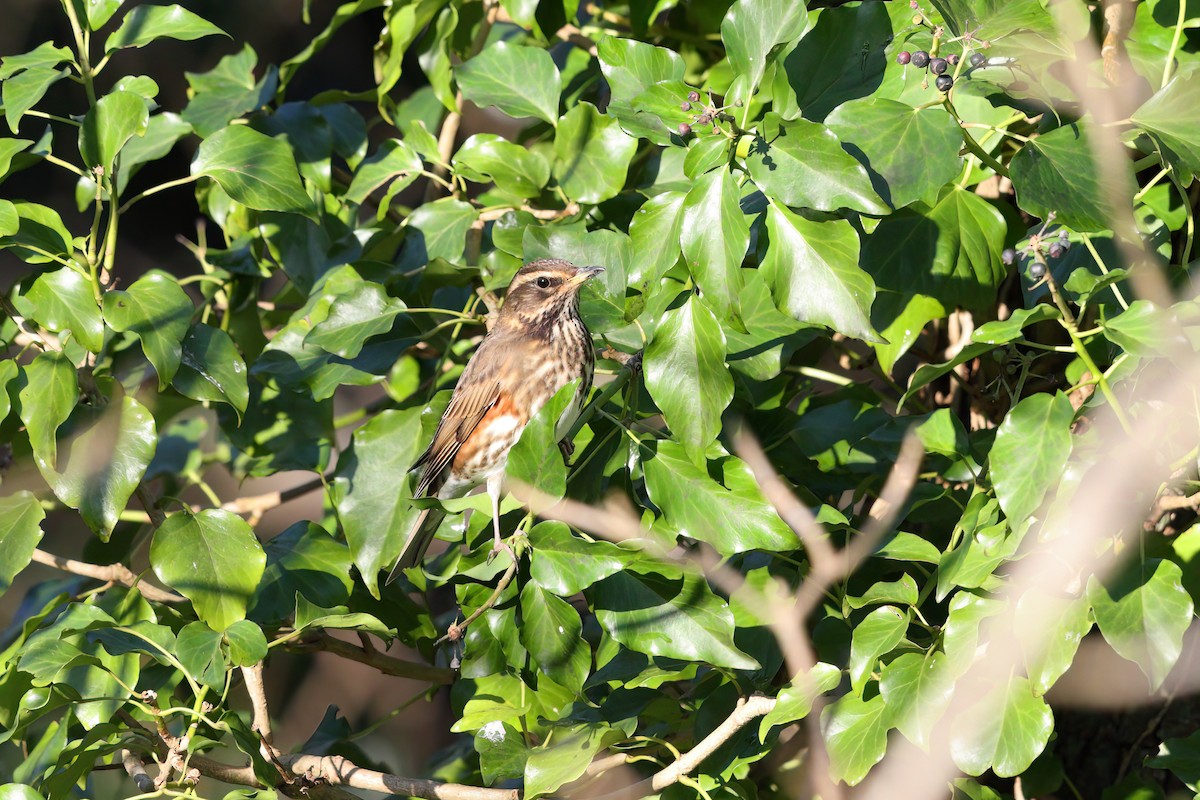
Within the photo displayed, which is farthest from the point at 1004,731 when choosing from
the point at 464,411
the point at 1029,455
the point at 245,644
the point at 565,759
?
the point at 464,411

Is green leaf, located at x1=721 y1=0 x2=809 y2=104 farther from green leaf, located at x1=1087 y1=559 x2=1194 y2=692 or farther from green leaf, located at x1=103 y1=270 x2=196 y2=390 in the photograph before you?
green leaf, located at x1=103 y1=270 x2=196 y2=390

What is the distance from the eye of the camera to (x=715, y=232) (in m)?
1.99

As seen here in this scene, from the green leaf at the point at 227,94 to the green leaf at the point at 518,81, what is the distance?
70cm

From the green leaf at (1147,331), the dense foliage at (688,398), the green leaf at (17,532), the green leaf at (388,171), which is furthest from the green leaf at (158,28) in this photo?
the green leaf at (1147,331)

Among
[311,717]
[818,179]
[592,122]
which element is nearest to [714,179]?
[818,179]

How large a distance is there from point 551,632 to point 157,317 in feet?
3.53

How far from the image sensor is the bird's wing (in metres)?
3.33

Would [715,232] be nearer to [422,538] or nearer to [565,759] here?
[565,759]

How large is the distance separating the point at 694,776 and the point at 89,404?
156 cm

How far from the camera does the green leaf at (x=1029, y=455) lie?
72.8 inches

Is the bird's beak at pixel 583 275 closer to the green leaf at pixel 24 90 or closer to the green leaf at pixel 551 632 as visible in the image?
the green leaf at pixel 551 632

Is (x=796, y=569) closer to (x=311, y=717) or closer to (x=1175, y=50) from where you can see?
(x=1175, y=50)

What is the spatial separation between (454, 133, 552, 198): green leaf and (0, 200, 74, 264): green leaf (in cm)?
91

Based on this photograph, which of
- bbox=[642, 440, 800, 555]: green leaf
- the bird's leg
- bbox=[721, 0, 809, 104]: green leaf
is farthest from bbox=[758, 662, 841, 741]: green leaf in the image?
bbox=[721, 0, 809, 104]: green leaf
